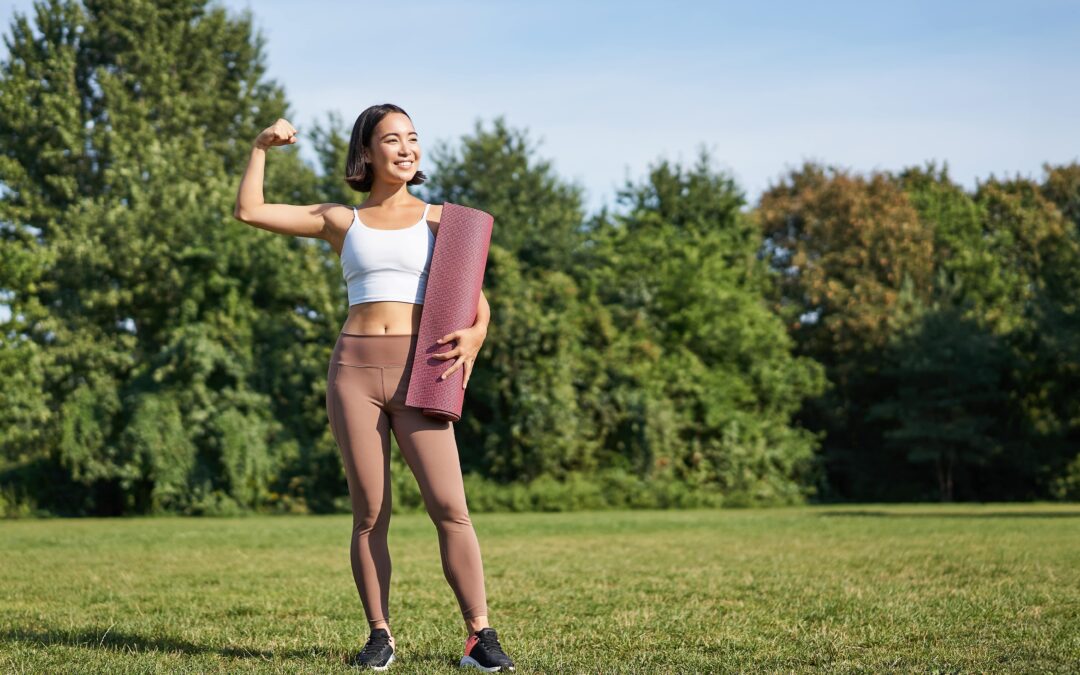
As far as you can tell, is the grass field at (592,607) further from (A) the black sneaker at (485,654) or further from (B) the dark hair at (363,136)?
(B) the dark hair at (363,136)

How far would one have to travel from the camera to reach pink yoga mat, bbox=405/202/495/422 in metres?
5.00

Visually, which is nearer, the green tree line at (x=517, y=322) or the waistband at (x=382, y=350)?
the waistband at (x=382, y=350)

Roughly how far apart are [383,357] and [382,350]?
31mm

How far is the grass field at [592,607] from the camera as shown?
5336 millimetres

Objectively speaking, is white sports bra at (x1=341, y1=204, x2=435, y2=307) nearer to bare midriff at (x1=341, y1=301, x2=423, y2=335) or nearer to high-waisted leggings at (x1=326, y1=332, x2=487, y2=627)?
bare midriff at (x1=341, y1=301, x2=423, y2=335)

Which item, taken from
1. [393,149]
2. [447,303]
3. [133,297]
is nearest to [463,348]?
[447,303]

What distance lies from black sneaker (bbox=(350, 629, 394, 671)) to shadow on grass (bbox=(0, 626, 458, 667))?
0.15 meters

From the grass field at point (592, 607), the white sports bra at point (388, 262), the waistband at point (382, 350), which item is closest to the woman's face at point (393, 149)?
the white sports bra at point (388, 262)

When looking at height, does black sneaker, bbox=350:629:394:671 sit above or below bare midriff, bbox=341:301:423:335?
below

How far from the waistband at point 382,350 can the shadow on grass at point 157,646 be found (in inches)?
52.4

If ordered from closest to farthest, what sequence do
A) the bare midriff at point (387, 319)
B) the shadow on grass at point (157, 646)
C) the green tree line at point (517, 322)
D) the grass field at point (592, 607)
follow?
the bare midriff at point (387, 319) < the grass field at point (592, 607) < the shadow on grass at point (157, 646) < the green tree line at point (517, 322)

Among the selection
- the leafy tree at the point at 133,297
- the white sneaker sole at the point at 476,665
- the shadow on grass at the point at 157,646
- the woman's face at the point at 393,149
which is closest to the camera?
the white sneaker sole at the point at 476,665

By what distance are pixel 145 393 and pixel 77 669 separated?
995 inches

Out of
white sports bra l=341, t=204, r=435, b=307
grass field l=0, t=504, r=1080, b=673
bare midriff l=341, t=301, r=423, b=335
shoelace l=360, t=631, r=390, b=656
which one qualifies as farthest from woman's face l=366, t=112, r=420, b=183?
grass field l=0, t=504, r=1080, b=673
